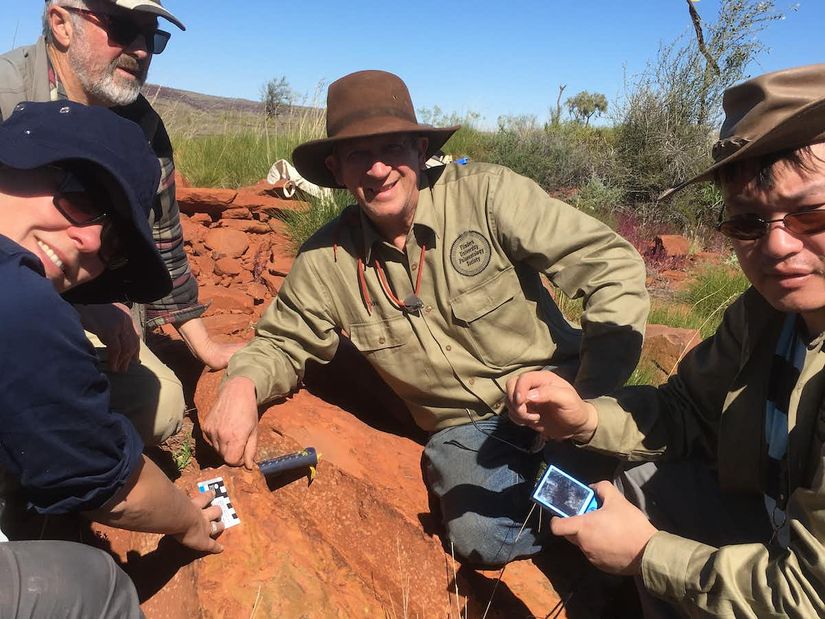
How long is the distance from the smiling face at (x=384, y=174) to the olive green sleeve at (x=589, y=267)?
39 cm

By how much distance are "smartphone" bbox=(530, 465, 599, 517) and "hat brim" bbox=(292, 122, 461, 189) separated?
158 cm

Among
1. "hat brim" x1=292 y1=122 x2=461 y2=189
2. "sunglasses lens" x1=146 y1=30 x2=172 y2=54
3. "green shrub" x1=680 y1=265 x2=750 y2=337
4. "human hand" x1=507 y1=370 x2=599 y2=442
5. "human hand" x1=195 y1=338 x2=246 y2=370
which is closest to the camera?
"human hand" x1=507 y1=370 x2=599 y2=442

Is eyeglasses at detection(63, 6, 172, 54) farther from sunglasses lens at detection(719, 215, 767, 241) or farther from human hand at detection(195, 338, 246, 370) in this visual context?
sunglasses lens at detection(719, 215, 767, 241)

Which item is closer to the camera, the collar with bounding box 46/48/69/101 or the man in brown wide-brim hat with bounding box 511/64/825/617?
the man in brown wide-brim hat with bounding box 511/64/825/617

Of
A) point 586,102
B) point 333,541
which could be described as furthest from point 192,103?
point 333,541

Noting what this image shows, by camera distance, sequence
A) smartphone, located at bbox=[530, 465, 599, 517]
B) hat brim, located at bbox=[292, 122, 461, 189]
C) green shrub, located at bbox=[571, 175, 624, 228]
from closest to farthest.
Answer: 1. smartphone, located at bbox=[530, 465, 599, 517]
2. hat brim, located at bbox=[292, 122, 461, 189]
3. green shrub, located at bbox=[571, 175, 624, 228]

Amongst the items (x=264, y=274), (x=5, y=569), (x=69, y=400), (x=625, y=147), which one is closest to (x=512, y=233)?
(x=69, y=400)

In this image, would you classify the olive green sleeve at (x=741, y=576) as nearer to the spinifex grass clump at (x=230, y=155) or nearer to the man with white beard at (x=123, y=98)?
the man with white beard at (x=123, y=98)

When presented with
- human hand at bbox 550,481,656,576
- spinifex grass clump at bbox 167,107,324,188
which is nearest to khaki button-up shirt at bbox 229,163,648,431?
human hand at bbox 550,481,656,576

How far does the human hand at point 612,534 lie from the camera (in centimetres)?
196

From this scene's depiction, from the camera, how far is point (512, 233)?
3.01 metres

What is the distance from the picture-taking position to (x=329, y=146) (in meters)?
3.08

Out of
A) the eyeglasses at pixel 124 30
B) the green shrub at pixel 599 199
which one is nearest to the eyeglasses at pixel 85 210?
the eyeglasses at pixel 124 30

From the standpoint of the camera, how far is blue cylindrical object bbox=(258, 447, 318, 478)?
8.70ft
